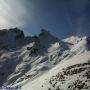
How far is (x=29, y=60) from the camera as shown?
135 metres

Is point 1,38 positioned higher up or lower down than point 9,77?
higher up

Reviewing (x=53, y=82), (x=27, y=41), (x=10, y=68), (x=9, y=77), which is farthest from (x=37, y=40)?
(x=53, y=82)

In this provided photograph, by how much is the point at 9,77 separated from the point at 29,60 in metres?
18.8

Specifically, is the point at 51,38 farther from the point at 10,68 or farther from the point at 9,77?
the point at 9,77

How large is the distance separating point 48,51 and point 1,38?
200 ft

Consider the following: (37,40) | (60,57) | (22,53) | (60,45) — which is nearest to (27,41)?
(37,40)

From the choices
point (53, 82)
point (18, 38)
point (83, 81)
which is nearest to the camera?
point (83, 81)

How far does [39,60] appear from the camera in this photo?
129m

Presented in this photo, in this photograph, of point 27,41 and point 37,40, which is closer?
point 37,40

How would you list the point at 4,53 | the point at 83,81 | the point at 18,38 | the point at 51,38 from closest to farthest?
the point at 83,81, the point at 4,53, the point at 51,38, the point at 18,38

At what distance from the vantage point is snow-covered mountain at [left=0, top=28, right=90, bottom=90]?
76.6 meters

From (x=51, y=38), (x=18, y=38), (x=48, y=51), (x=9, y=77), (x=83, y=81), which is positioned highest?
(x=18, y=38)

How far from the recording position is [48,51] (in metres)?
148

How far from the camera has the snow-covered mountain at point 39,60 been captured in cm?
7656
